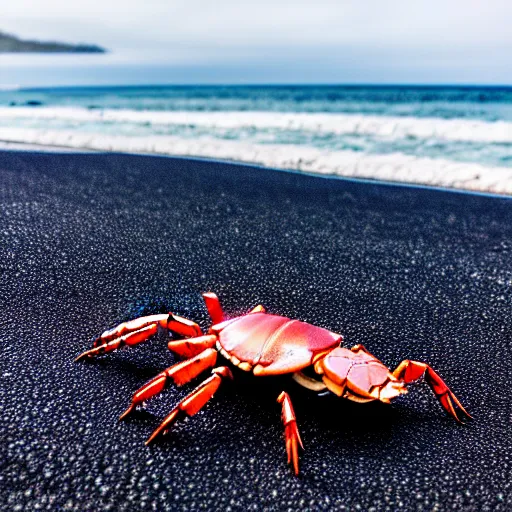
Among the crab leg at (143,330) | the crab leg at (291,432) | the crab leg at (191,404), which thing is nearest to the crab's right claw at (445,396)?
the crab leg at (291,432)

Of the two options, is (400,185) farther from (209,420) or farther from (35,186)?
(209,420)

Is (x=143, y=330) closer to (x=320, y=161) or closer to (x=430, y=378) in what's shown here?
(x=430, y=378)

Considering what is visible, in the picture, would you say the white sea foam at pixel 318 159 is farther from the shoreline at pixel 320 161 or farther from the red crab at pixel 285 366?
the red crab at pixel 285 366

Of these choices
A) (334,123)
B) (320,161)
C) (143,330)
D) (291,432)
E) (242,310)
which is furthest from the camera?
(334,123)

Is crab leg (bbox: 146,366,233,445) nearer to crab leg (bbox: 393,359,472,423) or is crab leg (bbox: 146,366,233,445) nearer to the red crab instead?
the red crab

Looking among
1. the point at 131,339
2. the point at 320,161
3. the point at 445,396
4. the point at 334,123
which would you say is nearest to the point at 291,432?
the point at 445,396

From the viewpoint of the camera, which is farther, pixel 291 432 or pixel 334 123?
pixel 334 123

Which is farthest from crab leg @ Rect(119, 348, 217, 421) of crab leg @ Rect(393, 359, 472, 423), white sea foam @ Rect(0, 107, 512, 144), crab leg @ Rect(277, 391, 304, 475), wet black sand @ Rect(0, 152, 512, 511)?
white sea foam @ Rect(0, 107, 512, 144)
